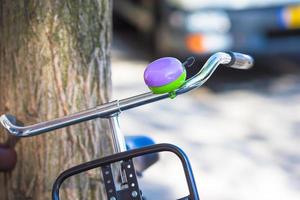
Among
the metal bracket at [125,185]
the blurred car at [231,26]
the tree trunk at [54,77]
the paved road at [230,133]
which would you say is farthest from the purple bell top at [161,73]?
the blurred car at [231,26]

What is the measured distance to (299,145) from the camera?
626cm

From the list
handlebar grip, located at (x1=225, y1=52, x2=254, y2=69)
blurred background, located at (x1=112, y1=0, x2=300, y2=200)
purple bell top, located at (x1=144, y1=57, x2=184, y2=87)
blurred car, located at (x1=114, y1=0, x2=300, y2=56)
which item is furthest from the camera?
blurred car, located at (x1=114, y1=0, x2=300, y2=56)

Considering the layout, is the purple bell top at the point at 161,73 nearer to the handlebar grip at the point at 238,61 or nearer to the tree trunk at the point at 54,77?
the handlebar grip at the point at 238,61

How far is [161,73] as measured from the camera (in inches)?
84.7

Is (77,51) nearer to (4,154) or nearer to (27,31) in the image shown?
(27,31)

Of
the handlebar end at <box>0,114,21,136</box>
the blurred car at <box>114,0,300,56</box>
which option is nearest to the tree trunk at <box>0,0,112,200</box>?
the handlebar end at <box>0,114,21,136</box>

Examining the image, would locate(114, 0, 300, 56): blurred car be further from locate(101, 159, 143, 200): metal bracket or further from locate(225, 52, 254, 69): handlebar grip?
locate(101, 159, 143, 200): metal bracket

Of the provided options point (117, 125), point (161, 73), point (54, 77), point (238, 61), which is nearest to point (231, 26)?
point (54, 77)

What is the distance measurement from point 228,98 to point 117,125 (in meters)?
5.48

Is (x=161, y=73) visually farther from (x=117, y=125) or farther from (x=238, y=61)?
(x=238, y=61)

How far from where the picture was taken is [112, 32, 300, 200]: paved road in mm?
5328

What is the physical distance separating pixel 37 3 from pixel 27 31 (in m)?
0.13

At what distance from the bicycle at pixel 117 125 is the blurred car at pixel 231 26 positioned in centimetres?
535

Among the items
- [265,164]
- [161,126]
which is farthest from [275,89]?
[265,164]
